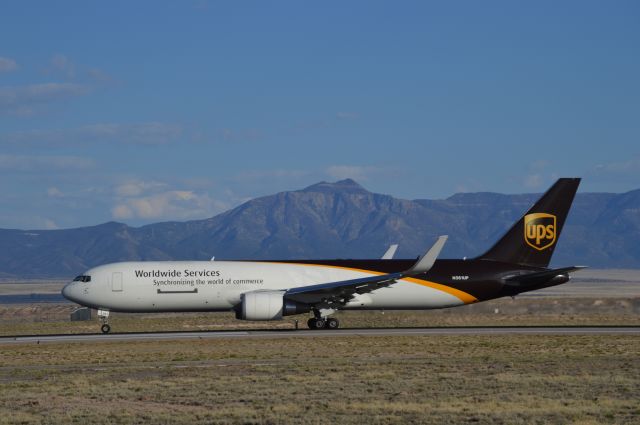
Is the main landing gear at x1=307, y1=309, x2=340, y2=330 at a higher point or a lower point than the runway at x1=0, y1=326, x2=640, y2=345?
higher

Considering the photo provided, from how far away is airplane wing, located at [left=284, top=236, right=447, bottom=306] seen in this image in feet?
161

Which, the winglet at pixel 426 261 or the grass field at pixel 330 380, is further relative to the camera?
the winglet at pixel 426 261

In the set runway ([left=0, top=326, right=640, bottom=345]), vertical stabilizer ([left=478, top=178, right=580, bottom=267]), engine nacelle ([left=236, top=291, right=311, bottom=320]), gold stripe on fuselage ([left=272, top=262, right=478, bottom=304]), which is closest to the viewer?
runway ([left=0, top=326, right=640, bottom=345])

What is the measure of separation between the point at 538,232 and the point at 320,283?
12.7 meters

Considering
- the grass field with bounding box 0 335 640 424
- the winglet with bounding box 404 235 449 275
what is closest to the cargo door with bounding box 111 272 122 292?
the grass field with bounding box 0 335 640 424

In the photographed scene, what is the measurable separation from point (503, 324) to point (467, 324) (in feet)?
7.39

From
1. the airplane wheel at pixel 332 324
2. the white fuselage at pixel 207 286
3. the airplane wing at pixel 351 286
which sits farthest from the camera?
the airplane wheel at pixel 332 324

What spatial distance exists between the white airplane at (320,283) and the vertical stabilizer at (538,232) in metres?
0.06

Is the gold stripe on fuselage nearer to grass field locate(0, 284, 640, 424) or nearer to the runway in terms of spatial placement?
the runway

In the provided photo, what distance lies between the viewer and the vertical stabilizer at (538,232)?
53938 mm

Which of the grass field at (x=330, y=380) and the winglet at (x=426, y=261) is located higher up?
the winglet at (x=426, y=261)

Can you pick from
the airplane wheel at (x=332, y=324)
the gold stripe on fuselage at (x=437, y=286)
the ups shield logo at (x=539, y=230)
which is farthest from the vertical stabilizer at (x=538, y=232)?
the airplane wheel at (x=332, y=324)

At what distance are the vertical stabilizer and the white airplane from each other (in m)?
0.06

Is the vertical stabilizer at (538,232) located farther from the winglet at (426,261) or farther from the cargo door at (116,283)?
the cargo door at (116,283)
